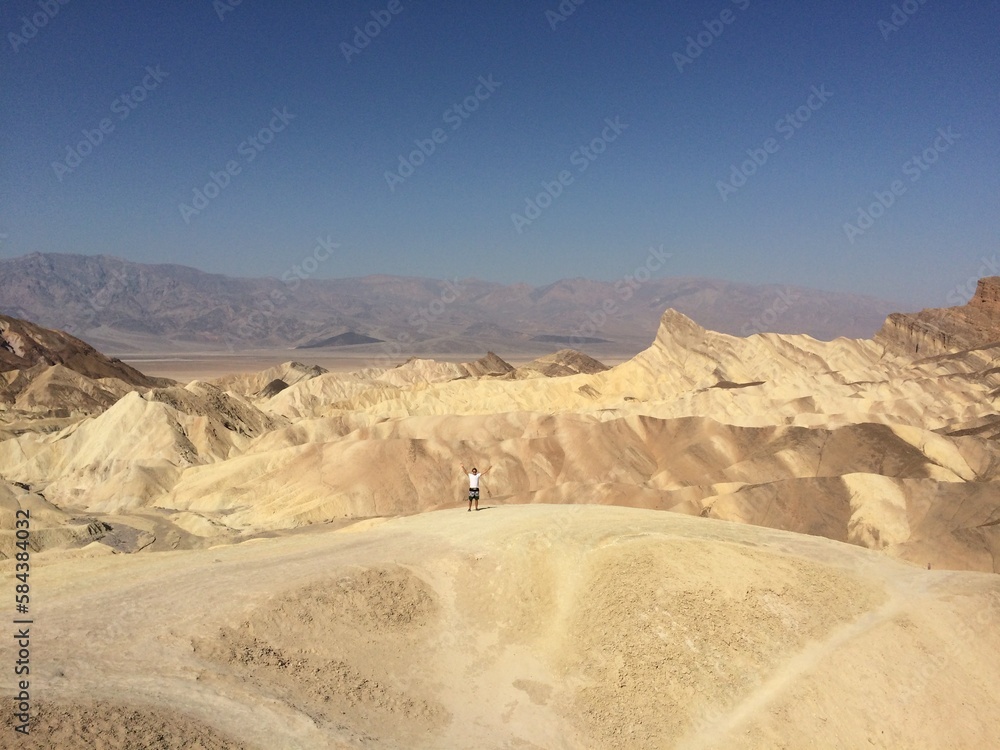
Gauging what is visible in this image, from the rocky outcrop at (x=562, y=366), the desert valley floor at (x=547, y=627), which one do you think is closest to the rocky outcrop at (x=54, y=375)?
the desert valley floor at (x=547, y=627)

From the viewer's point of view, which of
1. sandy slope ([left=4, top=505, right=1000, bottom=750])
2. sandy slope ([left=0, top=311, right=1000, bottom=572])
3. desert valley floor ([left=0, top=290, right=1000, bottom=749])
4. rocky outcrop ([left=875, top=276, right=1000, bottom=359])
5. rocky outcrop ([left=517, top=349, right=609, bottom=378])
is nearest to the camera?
sandy slope ([left=4, top=505, right=1000, bottom=750])

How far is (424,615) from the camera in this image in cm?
1505

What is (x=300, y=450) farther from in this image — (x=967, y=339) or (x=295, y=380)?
(x=967, y=339)

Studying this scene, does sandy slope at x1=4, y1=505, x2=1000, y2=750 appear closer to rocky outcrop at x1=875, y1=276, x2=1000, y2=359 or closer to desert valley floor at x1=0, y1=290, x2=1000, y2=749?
desert valley floor at x1=0, y1=290, x2=1000, y2=749

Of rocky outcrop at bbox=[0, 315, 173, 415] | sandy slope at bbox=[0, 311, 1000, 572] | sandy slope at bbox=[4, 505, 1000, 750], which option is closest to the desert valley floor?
sandy slope at bbox=[4, 505, 1000, 750]

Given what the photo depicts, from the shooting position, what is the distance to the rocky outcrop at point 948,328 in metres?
67.9

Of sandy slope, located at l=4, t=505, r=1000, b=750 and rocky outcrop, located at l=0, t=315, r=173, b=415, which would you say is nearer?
sandy slope, located at l=4, t=505, r=1000, b=750

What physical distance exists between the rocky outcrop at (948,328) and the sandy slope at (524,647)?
59.3 meters

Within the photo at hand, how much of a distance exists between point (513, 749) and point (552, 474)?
90.5ft

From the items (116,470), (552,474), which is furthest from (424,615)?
(116,470)

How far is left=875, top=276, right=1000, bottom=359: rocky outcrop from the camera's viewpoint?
223 ft

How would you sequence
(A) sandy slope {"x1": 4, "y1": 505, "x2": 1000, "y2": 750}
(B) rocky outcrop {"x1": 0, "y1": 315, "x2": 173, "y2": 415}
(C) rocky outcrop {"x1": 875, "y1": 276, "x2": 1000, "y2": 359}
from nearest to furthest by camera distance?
(A) sandy slope {"x1": 4, "y1": 505, "x2": 1000, "y2": 750} < (B) rocky outcrop {"x1": 0, "y1": 315, "x2": 173, "y2": 415} < (C) rocky outcrop {"x1": 875, "y1": 276, "x2": 1000, "y2": 359}

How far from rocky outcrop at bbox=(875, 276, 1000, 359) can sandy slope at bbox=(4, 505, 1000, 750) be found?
59.3 m

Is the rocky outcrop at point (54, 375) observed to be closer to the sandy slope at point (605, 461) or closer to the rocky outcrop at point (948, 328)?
the sandy slope at point (605, 461)
